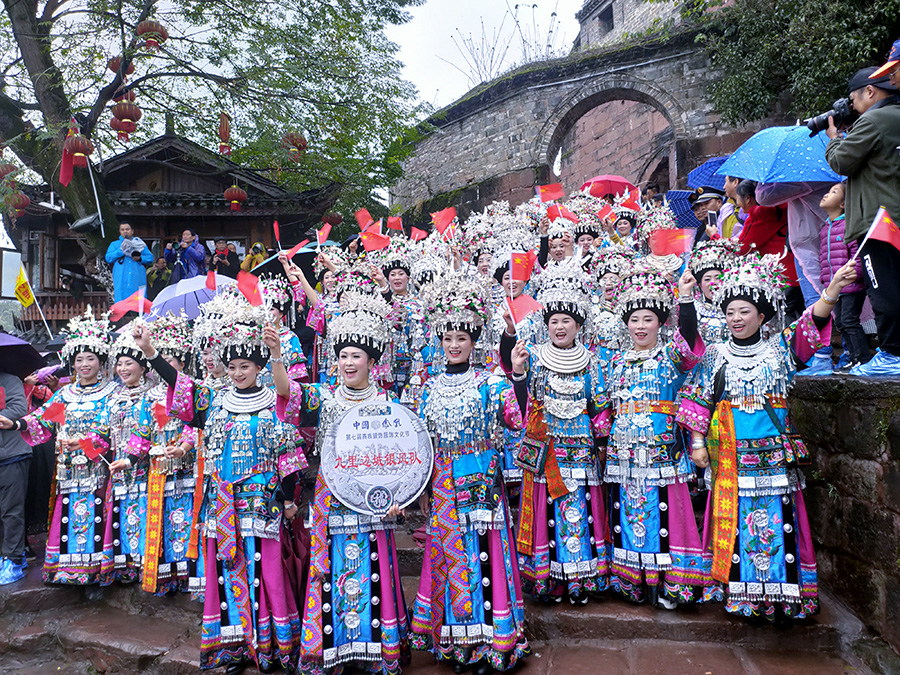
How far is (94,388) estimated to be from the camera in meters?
4.82

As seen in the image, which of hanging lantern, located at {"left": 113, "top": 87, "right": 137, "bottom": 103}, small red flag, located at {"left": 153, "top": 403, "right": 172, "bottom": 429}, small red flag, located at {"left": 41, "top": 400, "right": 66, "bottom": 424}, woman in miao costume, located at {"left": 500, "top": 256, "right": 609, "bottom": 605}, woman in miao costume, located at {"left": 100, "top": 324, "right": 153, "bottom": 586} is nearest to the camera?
woman in miao costume, located at {"left": 500, "top": 256, "right": 609, "bottom": 605}

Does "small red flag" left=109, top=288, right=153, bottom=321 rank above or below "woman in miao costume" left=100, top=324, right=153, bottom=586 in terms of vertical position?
above

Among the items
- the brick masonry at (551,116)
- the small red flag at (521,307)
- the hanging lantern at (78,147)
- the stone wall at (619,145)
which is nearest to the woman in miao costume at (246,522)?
the small red flag at (521,307)

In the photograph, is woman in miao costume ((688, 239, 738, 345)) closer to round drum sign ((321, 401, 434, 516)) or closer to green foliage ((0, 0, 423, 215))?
round drum sign ((321, 401, 434, 516))

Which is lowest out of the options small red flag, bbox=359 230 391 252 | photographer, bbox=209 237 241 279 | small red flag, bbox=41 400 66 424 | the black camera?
small red flag, bbox=41 400 66 424

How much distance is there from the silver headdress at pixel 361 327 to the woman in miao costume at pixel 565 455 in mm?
762

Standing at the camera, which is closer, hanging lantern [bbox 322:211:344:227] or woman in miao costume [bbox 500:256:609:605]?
woman in miao costume [bbox 500:256:609:605]

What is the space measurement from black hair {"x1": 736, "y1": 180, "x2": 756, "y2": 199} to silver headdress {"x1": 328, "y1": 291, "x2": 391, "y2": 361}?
3.60 meters

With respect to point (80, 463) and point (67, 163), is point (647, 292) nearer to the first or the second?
point (80, 463)

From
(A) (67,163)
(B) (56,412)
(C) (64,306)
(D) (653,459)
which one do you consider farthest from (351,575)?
(C) (64,306)

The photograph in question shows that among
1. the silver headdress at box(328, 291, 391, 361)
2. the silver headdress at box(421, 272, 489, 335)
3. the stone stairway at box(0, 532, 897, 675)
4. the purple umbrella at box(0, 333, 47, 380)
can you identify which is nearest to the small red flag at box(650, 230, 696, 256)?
the silver headdress at box(421, 272, 489, 335)

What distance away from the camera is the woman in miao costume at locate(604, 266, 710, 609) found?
3.64 meters

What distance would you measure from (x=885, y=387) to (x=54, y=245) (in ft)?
50.4

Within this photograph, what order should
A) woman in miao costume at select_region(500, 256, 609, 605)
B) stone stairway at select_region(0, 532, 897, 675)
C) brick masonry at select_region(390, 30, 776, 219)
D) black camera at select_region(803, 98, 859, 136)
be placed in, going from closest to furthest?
1. stone stairway at select_region(0, 532, 897, 675)
2. woman in miao costume at select_region(500, 256, 609, 605)
3. black camera at select_region(803, 98, 859, 136)
4. brick masonry at select_region(390, 30, 776, 219)
